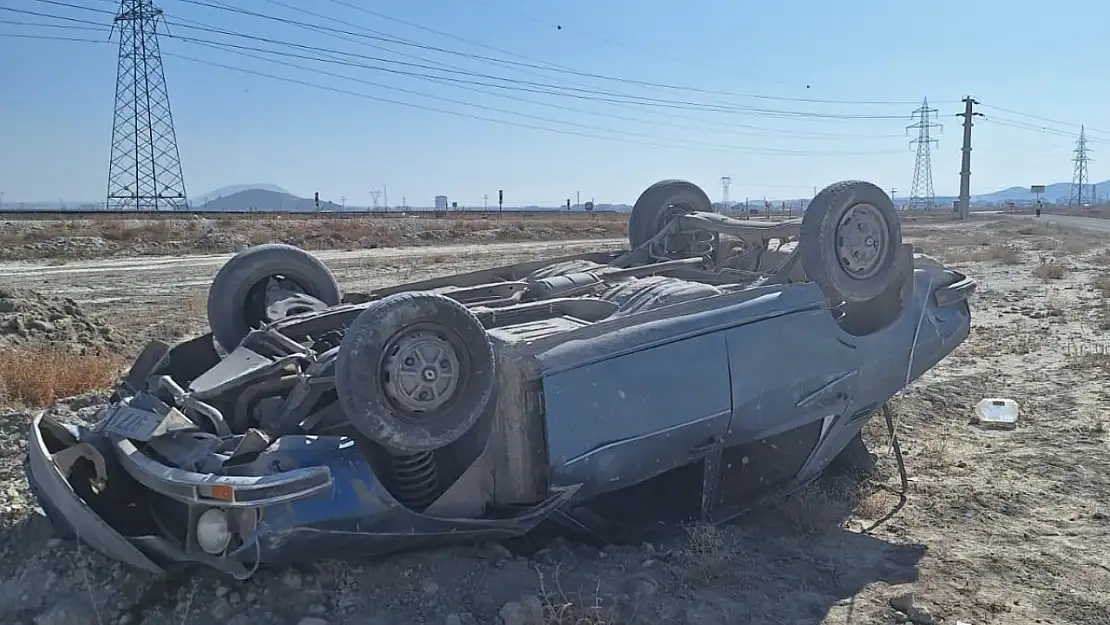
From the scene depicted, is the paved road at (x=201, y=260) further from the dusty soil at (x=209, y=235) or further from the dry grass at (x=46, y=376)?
the dry grass at (x=46, y=376)

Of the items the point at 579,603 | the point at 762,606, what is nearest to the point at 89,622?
the point at 579,603

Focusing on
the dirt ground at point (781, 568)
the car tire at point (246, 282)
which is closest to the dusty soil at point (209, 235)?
the car tire at point (246, 282)

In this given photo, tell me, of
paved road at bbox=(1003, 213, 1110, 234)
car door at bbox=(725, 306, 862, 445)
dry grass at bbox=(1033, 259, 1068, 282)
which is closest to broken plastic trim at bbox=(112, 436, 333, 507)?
car door at bbox=(725, 306, 862, 445)

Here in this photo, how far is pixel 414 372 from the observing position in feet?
11.1

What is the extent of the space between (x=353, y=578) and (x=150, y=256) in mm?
21005

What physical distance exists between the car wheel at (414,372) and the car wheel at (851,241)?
1905 millimetres

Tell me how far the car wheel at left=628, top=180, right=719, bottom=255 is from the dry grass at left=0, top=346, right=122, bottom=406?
13.5ft

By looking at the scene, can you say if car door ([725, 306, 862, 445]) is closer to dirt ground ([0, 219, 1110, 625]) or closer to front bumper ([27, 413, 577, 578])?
dirt ground ([0, 219, 1110, 625])

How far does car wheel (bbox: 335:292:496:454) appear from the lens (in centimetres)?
326

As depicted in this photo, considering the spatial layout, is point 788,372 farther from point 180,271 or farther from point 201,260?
point 201,260

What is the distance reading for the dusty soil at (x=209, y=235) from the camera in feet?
72.5

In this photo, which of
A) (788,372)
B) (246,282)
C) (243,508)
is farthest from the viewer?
(246,282)

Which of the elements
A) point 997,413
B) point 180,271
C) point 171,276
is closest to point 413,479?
point 997,413

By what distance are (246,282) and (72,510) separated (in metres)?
2.12
